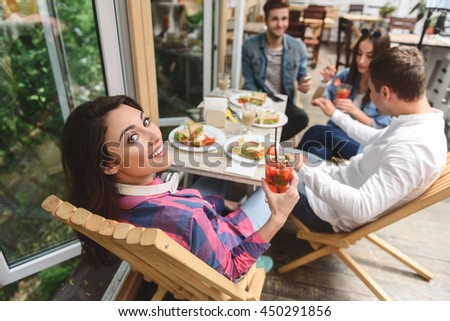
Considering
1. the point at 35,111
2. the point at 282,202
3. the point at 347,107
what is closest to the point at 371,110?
the point at 347,107

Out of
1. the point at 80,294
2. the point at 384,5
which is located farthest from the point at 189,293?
the point at 384,5

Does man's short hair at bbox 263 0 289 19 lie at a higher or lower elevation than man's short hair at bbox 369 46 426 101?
higher

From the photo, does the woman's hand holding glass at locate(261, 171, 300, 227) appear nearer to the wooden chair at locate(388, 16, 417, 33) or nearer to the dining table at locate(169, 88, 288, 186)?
the dining table at locate(169, 88, 288, 186)

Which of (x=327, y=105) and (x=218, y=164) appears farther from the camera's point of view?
(x=327, y=105)

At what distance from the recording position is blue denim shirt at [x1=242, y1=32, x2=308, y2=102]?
2.61 meters

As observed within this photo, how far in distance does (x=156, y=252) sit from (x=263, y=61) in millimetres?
2305

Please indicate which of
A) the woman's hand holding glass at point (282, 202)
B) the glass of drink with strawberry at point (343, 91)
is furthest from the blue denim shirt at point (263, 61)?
the woman's hand holding glass at point (282, 202)

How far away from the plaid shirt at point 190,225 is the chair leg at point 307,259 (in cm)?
69

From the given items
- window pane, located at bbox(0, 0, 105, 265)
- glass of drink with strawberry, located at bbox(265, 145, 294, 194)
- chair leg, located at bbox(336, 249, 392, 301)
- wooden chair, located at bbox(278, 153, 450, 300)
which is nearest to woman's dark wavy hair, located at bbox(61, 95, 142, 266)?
glass of drink with strawberry, located at bbox(265, 145, 294, 194)

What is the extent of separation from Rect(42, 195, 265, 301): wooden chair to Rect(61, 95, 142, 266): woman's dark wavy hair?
0.37 ft

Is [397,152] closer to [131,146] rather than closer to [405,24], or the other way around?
[131,146]

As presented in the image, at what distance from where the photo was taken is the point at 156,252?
0.67 m
